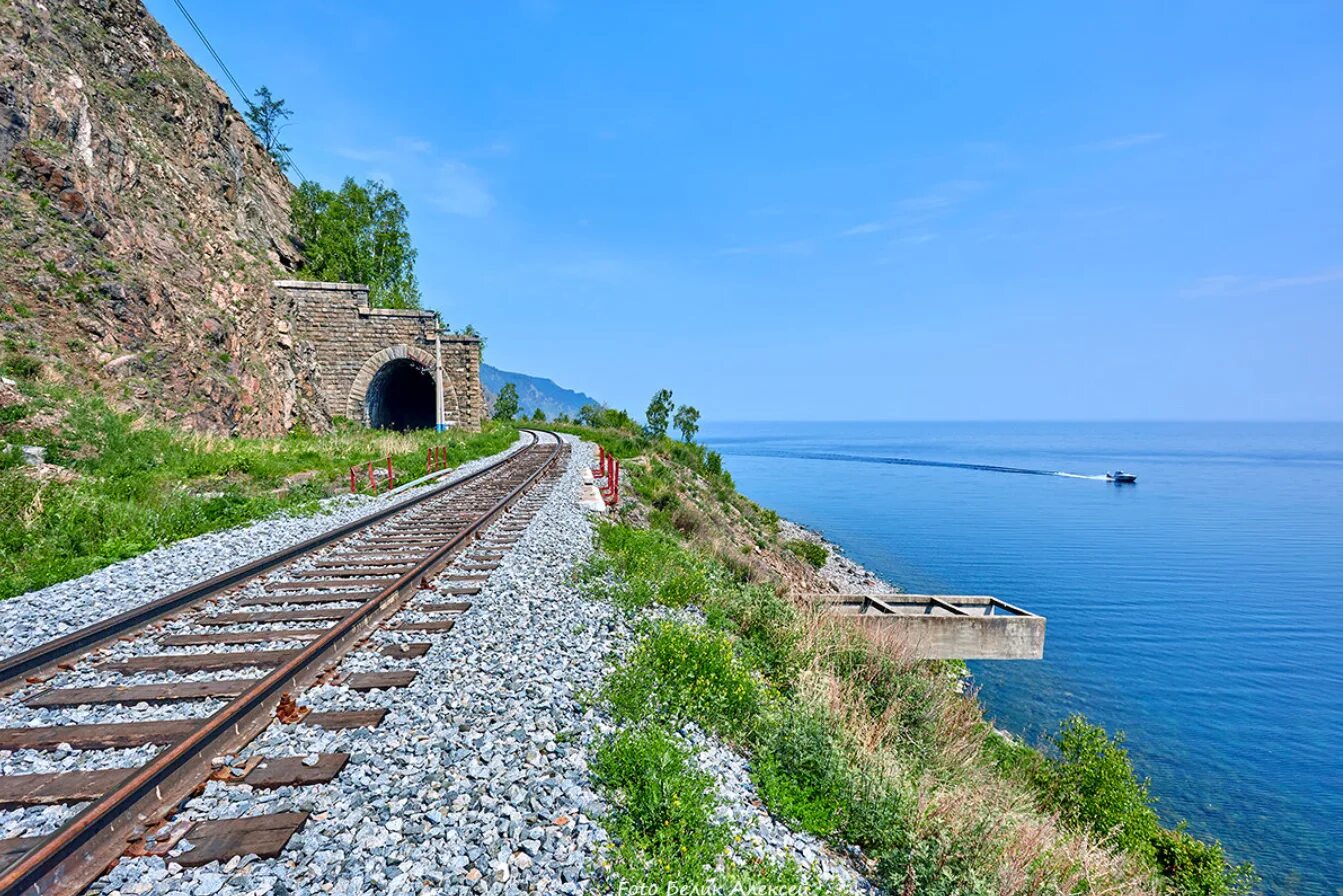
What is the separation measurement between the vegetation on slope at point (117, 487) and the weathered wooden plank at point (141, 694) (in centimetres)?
390

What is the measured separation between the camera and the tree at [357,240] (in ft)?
129

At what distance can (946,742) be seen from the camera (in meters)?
6.59

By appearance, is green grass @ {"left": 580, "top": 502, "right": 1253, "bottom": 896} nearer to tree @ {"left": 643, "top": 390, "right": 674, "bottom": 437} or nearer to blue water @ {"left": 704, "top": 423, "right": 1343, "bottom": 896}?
blue water @ {"left": 704, "top": 423, "right": 1343, "bottom": 896}

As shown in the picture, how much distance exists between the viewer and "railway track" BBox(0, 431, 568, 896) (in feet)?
9.74

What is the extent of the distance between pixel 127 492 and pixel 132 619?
21.1 feet

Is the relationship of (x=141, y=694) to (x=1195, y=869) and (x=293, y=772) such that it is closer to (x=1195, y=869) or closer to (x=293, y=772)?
(x=293, y=772)

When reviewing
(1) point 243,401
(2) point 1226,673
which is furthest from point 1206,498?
(1) point 243,401

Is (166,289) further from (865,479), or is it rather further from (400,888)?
(865,479)

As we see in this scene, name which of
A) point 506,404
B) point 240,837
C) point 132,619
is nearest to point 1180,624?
point 240,837

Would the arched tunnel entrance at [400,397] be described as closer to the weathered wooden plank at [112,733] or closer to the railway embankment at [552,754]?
the railway embankment at [552,754]

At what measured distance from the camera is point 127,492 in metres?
10.4

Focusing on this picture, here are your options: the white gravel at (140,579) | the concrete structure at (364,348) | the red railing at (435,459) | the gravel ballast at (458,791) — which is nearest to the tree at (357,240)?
the concrete structure at (364,348)

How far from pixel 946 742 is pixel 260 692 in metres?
6.70

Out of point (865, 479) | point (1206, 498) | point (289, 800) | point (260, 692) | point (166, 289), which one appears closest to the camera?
point (289, 800)
